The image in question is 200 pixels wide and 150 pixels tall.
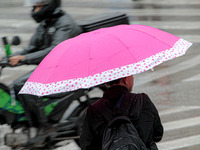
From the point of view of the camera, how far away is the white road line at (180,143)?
5.87 meters

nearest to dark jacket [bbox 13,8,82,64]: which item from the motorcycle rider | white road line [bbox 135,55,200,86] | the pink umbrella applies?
the motorcycle rider

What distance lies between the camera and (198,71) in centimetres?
891

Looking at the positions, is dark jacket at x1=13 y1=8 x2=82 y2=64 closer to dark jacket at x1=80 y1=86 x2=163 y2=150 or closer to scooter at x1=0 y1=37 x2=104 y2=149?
scooter at x1=0 y1=37 x2=104 y2=149

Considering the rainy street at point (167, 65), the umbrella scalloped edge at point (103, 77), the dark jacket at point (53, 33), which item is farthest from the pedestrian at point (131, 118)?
the rainy street at point (167, 65)

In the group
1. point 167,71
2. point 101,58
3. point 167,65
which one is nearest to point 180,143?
point 167,71

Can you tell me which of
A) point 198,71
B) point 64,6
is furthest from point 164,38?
point 64,6

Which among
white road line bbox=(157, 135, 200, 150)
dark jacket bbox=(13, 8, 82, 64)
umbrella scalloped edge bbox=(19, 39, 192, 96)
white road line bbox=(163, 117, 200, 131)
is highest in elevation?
umbrella scalloped edge bbox=(19, 39, 192, 96)

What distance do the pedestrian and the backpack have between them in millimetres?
61

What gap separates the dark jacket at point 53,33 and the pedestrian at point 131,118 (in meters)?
2.20

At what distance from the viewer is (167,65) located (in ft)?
30.9

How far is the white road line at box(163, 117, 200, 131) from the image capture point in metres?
6.46

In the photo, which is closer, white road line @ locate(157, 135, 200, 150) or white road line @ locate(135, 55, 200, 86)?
white road line @ locate(157, 135, 200, 150)

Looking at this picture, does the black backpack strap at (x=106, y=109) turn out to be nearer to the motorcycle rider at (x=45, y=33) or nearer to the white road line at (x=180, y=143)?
the motorcycle rider at (x=45, y=33)

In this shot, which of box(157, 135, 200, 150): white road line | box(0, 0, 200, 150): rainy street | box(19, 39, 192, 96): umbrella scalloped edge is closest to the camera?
box(19, 39, 192, 96): umbrella scalloped edge
